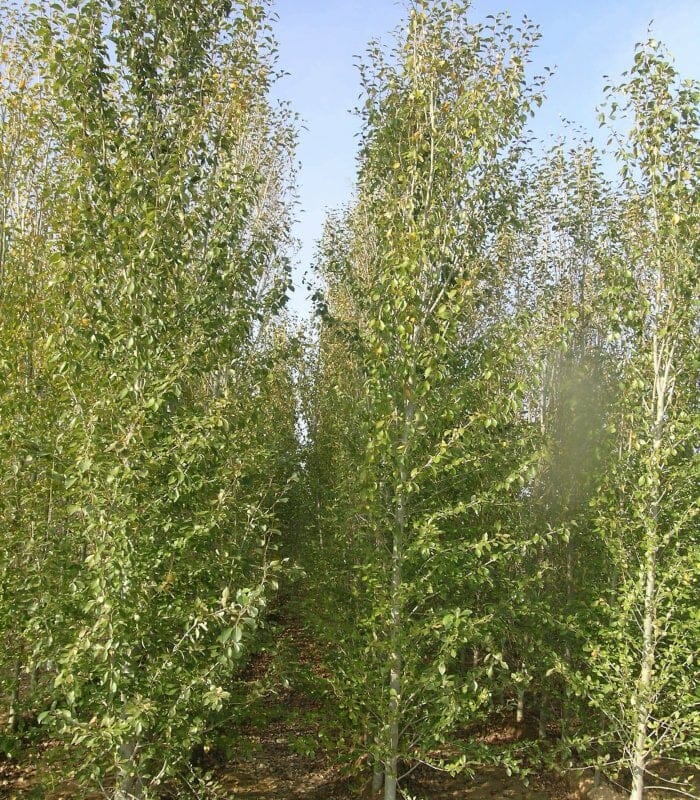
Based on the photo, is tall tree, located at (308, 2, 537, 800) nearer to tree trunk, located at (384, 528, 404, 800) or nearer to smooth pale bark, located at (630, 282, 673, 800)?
tree trunk, located at (384, 528, 404, 800)

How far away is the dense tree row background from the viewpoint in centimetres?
461

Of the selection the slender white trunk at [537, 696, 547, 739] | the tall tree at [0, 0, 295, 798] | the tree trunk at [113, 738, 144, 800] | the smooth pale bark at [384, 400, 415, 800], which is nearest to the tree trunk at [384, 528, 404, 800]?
the smooth pale bark at [384, 400, 415, 800]

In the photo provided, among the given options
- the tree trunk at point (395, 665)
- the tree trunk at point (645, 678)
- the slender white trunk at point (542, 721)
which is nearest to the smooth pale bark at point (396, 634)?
the tree trunk at point (395, 665)

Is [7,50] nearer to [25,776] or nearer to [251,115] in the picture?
[251,115]

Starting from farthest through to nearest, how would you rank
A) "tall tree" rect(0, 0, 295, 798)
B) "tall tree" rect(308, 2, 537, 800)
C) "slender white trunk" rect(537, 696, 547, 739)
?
"slender white trunk" rect(537, 696, 547, 739) → "tall tree" rect(308, 2, 537, 800) → "tall tree" rect(0, 0, 295, 798)

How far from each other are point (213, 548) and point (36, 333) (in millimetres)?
4150

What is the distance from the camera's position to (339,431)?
26.4ft

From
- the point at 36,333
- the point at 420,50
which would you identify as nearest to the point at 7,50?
the point at 36,333

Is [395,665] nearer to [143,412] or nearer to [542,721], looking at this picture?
[143,412]

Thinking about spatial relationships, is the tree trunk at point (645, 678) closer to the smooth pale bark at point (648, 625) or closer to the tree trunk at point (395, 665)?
the smooth pale bark at point (648, 625)

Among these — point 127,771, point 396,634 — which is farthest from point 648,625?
point 127,771

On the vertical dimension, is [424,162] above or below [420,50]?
below

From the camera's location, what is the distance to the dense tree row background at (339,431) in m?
4.61

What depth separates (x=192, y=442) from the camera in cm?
448
